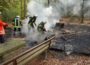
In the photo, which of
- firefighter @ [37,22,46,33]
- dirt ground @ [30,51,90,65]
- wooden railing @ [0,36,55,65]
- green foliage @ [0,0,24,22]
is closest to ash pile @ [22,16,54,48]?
firefighter @ [37,22,46,33]

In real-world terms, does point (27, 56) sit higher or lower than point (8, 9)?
lower

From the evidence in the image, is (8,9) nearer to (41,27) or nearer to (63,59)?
(41,27)

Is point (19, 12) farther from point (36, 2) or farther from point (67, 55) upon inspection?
point (67, 55)

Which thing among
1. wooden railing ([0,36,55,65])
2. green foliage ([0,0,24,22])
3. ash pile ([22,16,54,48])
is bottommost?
wooden railing ([0,36,55,65])

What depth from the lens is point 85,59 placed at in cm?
991

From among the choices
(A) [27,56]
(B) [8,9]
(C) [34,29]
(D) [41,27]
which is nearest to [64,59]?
(A) [27,56]

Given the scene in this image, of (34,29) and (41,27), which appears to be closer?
(41,27)

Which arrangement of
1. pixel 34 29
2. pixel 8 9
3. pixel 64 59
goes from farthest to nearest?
pixel 8 9, pixel 34 29, pixel 64 59

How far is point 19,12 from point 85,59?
1236cm

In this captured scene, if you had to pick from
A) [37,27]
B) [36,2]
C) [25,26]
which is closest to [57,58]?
[37,27]

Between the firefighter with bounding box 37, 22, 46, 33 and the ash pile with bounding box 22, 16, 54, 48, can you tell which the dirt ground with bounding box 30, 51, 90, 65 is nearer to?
the ash pile with bounding box 22, 16, 54, 48

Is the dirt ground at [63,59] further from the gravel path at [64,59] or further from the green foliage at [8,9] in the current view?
the green foliage at [8,9]

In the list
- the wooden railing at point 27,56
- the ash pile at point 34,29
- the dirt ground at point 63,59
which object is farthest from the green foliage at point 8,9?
the wooden railing at point 27,56

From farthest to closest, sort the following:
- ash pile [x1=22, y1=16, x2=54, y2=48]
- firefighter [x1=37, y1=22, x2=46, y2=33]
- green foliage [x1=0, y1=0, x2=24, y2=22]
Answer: green foliage [x1=0, y1=0, x2=24, y2=22] < firefighter [x1=37, y1=22, x2=46, y2=33] < ash pile [x1=22, y1=16, x2=54, y2=48]
